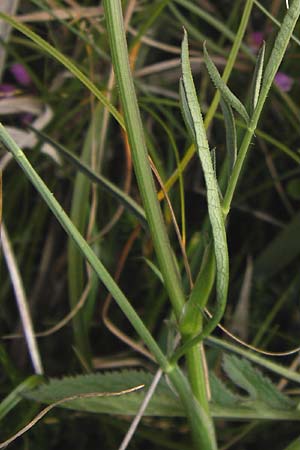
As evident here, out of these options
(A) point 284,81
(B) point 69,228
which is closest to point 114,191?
(B) point 69,228

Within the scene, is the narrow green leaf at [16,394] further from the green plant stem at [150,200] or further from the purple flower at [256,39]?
the purple flower at [256,39]

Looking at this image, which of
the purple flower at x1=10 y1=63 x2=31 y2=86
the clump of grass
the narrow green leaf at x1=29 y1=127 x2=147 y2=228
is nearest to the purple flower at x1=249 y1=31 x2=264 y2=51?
the clump of grass

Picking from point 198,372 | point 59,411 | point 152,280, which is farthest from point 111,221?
point 198,372

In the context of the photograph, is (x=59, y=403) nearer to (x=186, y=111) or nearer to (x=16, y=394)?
(x=16, y=394)

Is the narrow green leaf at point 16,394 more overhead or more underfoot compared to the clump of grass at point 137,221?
more underfoot

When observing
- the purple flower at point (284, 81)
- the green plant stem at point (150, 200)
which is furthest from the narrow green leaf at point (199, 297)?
the purple flower at point (284, 81)
